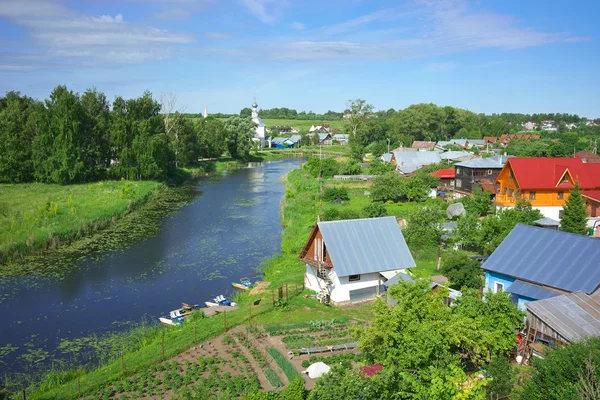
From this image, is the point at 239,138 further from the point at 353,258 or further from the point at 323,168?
the point at 353,258

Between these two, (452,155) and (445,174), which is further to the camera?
(452,155)

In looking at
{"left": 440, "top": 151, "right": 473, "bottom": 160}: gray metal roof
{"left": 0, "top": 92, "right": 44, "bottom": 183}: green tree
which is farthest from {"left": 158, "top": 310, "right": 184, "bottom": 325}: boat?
{"left": 440, "top": 151, "right": 473, "bottom": 160}: gray metal roof

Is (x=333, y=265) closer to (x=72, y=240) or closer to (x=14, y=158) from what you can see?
(x=72, y=240)

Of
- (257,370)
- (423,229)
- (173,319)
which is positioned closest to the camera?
(257,370)

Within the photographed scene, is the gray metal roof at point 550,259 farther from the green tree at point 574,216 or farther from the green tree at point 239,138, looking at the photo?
the green tree at point 239,138

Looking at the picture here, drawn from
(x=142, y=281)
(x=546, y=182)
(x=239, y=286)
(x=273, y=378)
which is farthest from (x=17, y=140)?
(x=546, y=182)

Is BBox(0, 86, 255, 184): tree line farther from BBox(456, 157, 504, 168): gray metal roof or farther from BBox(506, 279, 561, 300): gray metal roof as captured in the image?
BBox(506, 279, 561, 300): gray metal roof
